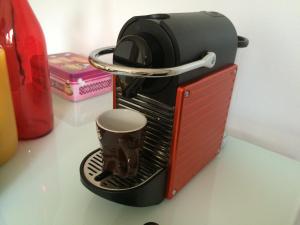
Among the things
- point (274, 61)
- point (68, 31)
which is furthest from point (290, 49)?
point (68, 31)

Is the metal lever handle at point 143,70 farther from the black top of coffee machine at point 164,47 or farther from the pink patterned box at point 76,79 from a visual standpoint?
the pink patterned box at point 76,79

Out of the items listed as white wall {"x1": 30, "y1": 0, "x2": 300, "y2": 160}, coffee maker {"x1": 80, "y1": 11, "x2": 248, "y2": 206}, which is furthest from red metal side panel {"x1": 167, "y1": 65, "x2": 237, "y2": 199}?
white wall {"x1": 30, "y1": 0, "x2": 300, "y2": 160}

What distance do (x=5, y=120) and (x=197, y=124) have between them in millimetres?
303

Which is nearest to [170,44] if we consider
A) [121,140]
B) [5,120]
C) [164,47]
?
[164,47]

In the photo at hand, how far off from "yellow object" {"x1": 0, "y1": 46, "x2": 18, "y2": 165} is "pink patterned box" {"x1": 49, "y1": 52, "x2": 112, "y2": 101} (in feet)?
0.69

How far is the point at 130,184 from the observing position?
36cm

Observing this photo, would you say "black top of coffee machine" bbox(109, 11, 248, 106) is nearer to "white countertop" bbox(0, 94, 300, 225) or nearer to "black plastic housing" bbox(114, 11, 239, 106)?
"black plastic housing" bbox(114, 11, 239, 106)

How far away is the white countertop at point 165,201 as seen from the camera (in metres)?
0.37

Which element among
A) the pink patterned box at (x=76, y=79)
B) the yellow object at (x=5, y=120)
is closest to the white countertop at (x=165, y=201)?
the yellow object at (x=5, y=120)

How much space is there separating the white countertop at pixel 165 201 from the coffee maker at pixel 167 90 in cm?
3

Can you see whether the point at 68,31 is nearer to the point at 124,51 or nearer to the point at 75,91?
the point at 75,91

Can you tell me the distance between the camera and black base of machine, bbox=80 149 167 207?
346 mm

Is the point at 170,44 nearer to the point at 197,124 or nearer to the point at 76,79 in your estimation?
the point at 197,124

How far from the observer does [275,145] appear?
57 cm
